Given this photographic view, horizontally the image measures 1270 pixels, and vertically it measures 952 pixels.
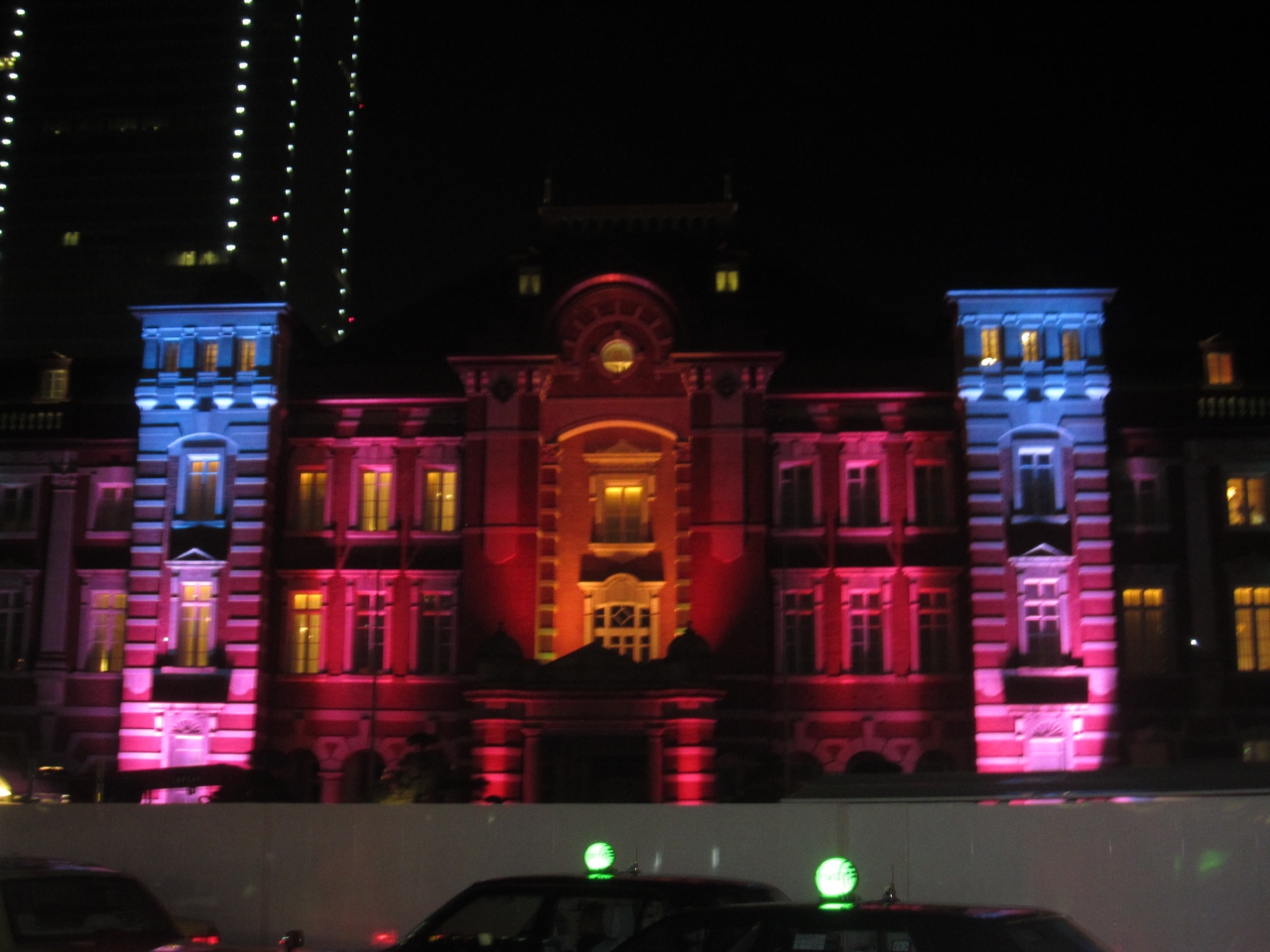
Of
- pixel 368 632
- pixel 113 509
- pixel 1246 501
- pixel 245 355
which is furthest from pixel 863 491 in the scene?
pixel 113 509

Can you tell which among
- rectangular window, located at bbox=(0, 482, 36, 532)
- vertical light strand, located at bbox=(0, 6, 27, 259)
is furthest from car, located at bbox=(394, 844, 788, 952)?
vertical light strand, located at bbox=(0, 6, 27, 259)

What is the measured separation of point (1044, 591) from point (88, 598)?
80.7ft

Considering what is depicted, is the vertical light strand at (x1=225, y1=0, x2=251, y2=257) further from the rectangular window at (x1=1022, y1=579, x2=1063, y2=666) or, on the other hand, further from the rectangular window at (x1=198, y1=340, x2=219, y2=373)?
the rectangular window at (x1=1022, y1=579, x2=1063, y2=666)

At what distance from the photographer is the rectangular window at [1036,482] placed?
3822 cm

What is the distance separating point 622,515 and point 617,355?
161 inches

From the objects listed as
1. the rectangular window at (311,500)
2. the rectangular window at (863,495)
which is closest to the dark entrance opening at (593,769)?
the rectangular window at (863,495)

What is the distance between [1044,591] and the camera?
37.9 metres

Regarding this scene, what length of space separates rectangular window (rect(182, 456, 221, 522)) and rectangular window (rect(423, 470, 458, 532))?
5321 mm

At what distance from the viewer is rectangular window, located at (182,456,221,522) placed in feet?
130

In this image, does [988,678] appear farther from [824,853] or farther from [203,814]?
[203,814]

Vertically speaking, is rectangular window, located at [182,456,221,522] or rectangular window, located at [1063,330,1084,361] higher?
rectangular window, located at [1063,330,1084,361]

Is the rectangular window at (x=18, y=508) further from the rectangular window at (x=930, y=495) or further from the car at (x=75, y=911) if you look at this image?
the car at (x=75, y=911)

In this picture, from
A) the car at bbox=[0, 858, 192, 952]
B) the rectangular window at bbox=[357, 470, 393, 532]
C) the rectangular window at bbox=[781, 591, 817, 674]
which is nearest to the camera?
the car at bbox=[0, 858, 192, 952]

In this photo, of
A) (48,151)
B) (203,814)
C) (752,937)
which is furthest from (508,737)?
(48,151)
